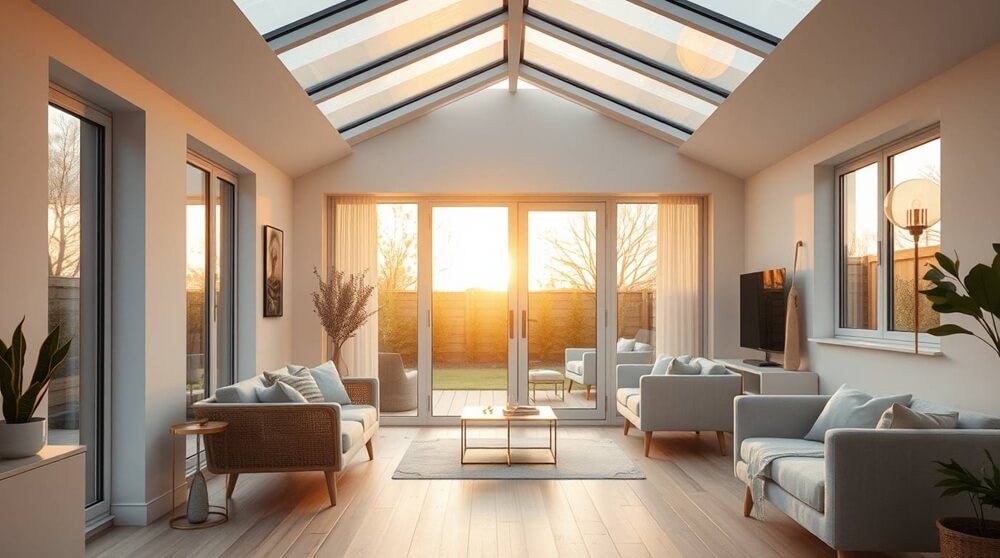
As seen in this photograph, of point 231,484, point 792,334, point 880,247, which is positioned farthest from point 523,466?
point 880,247

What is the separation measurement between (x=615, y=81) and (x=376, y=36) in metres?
2.21

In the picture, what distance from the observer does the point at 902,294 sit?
5.08m

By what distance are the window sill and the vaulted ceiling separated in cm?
198

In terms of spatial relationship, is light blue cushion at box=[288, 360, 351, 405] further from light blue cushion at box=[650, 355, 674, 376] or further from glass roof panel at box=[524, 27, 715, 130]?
glass roof panel at box=[524, 27, 715, 130]

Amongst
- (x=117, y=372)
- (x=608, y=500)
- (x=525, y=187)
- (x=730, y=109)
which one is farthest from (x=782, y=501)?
(x=525, y=187)

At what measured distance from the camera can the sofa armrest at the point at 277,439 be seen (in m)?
4.62

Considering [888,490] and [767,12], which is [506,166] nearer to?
[767,12]

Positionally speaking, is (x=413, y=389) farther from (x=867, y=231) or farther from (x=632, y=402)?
(x=867, y=231)

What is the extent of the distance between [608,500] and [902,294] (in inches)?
92.0

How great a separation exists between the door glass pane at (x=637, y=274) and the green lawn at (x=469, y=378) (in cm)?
107

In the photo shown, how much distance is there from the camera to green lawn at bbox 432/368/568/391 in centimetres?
796

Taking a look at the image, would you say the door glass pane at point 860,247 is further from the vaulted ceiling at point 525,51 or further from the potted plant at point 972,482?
the potted plant at point 972,482

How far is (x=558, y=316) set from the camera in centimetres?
796

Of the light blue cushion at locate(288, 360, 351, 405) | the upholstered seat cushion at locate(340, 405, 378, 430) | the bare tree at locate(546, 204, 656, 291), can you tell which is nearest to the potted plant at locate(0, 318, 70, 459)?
the upholstered seat cushion at locate(340, 405, 378, 430)
